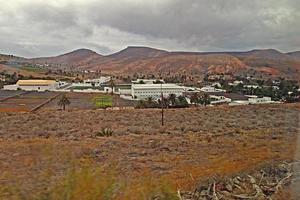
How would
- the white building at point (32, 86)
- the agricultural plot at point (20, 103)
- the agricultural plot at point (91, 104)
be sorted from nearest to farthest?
the agricultural plot at point (20, 103) < the agricultural plot at point (91, 104) < the white building at point (32, 86)

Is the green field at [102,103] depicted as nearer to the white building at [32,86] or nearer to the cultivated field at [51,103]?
the cultivated field at [51,103]

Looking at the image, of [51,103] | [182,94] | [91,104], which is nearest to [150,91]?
[182,94]

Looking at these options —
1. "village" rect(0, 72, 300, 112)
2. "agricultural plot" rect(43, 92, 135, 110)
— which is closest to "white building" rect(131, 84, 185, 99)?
"village" rect(0, 72, 300, 112)

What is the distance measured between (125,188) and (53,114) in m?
30.9

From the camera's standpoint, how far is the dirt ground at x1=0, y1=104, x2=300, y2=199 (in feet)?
30.4

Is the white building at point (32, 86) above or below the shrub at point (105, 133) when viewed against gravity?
below

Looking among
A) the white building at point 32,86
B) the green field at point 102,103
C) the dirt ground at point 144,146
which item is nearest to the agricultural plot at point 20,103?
the green field at point 102,103

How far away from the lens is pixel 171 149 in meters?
20.2

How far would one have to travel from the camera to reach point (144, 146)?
21250 millimetres

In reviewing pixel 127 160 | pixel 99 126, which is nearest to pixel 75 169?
pixel 127 160

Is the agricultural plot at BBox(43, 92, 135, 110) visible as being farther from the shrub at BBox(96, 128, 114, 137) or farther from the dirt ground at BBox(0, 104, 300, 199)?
the shrub at BBox(96, 128, 114, 137)

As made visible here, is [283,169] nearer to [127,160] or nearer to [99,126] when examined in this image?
[127,160]

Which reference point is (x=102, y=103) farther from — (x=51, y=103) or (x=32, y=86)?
(x=32, y=86)

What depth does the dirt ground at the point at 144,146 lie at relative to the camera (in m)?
9.27
